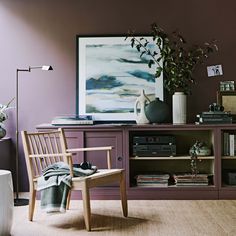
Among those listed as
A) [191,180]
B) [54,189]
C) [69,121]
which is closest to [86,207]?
[54,189]

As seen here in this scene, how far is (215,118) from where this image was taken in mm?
4676

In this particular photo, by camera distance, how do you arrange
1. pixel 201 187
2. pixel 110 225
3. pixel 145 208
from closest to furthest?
pixel 110 225, pixel 145 208, pixel 201 187

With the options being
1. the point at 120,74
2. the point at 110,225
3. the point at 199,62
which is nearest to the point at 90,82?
the point at 120,74

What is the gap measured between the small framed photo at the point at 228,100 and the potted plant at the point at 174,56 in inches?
13.6

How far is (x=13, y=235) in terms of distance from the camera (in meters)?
3.39

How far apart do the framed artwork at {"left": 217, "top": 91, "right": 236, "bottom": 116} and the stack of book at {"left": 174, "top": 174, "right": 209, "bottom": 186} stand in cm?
80

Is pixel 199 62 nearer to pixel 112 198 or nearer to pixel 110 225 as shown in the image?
pixel 112 198

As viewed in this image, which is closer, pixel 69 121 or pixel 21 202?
pixel 21 202

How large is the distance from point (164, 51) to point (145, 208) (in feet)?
5.48

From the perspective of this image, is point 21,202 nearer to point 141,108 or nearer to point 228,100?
point 141,108

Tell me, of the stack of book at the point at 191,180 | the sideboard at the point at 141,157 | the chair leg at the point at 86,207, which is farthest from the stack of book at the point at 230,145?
the chair leg at the point at 86,207

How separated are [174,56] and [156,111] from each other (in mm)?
666

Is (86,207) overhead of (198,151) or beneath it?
beneath

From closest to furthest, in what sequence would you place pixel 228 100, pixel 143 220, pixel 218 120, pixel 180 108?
pixel 143 220
pixel 218 120
pixel 180 108
pixel 228 100
